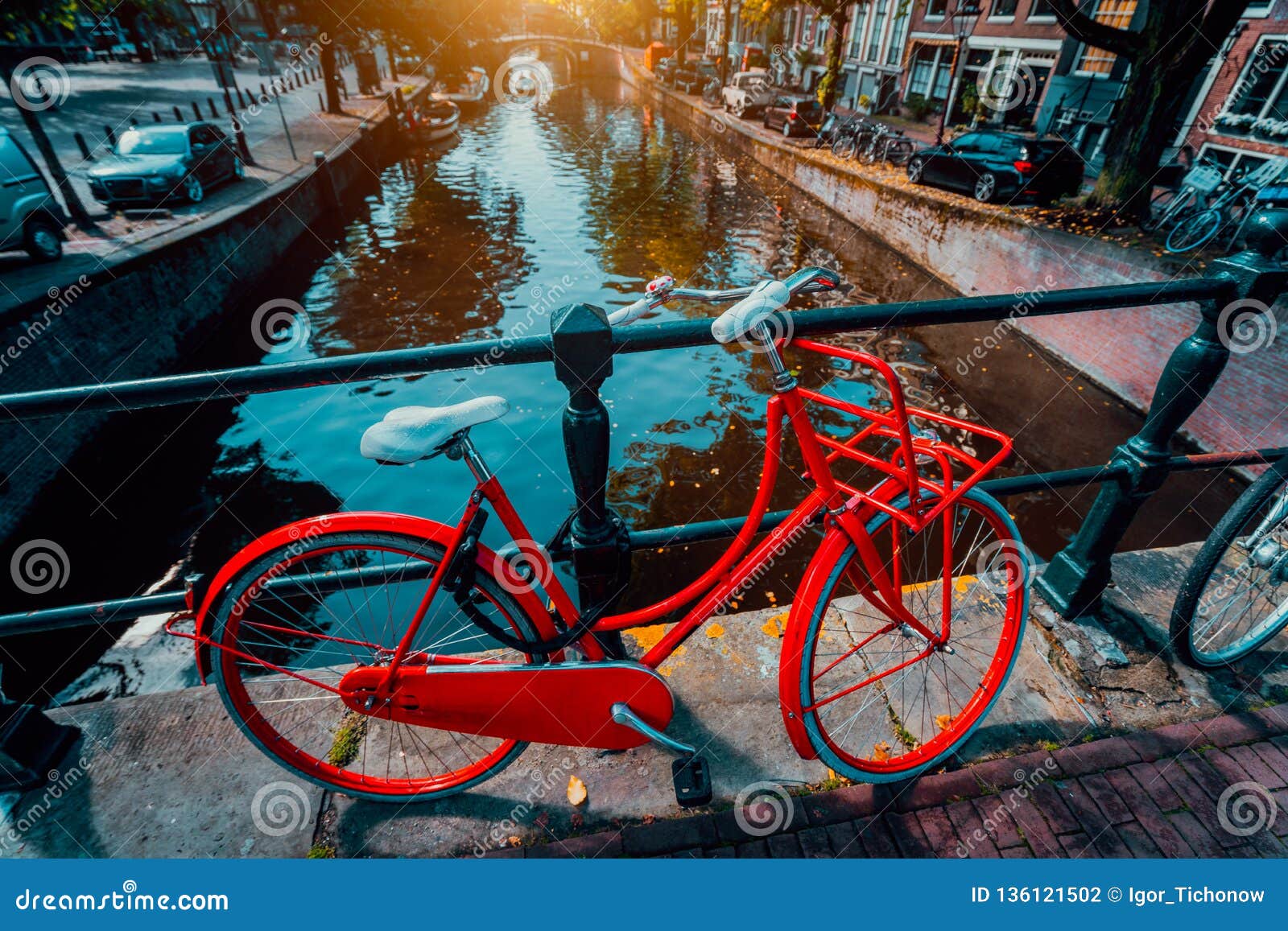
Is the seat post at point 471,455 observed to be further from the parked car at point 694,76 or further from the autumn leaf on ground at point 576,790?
the parked car at point 694,76

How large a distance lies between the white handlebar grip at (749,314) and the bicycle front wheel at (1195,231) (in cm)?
1185

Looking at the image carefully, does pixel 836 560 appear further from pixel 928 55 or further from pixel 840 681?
pixel 928 55

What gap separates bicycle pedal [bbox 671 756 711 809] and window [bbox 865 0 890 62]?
3615 cm

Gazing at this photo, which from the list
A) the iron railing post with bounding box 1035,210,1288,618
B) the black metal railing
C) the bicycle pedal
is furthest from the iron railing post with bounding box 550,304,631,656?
the iron railing post with bounding box 1035,210,1288,618

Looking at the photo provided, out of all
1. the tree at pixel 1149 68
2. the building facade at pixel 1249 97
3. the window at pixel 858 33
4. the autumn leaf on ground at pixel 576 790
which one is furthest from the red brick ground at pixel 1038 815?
the window at pixel 858 33

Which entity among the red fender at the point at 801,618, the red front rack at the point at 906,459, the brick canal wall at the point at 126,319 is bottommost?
the brick canal wall at the point at 126,319

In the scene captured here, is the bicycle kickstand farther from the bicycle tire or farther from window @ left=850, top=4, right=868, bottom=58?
window @ left=850, top=4, right=868, bottom=58

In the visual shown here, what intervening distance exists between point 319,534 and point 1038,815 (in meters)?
2.56

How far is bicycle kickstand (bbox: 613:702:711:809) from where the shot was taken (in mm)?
2078

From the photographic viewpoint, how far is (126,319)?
362 inches

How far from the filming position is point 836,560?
1.92 metres

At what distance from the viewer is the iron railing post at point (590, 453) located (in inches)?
68.1

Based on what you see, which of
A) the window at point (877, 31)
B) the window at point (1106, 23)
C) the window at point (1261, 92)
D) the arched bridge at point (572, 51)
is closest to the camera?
the window at point (1261, 92)
